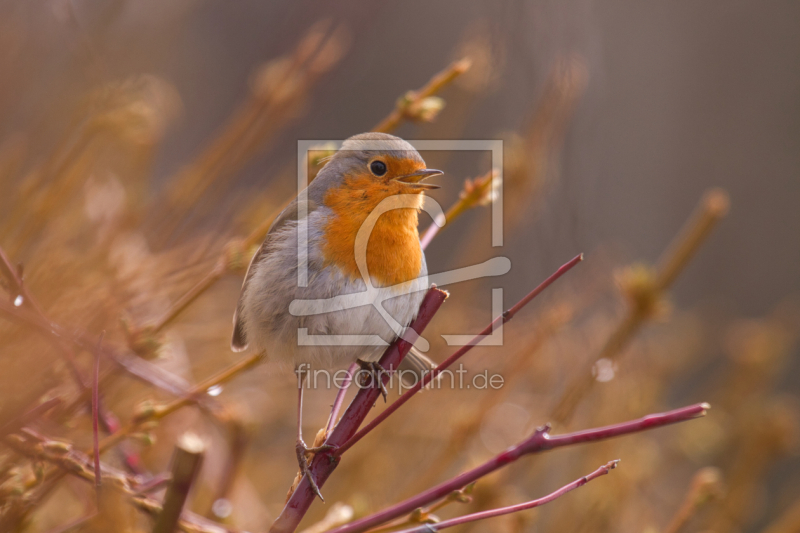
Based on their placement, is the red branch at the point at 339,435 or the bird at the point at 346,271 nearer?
the red branch at the point at 339,435

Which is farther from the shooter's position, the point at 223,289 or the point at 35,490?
the point at 223,289

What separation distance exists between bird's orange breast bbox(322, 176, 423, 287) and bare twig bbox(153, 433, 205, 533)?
99cm

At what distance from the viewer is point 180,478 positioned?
96cm

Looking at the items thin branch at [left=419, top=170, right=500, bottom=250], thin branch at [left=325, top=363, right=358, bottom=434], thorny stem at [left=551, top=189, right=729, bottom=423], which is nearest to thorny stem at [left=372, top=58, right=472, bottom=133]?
thin branch at [left=419, top=170, right=500, bottom=250]

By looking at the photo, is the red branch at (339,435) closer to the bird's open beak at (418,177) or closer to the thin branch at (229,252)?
→ the thin branch at (229,252)

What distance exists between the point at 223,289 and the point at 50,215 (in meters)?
1.11

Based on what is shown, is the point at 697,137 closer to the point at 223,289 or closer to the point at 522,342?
the point at 522,342

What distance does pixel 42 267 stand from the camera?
1.77 metres

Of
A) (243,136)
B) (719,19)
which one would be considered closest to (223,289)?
(243,136)

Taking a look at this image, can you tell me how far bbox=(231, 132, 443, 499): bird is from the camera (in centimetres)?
189

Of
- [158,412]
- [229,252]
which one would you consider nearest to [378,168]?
[229,252]

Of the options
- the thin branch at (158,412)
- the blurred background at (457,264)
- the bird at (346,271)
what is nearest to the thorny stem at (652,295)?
the blurred background at (457,264)

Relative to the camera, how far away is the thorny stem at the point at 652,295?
202 centimetres

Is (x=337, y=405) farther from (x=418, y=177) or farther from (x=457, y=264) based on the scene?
(x=457, y=264)
